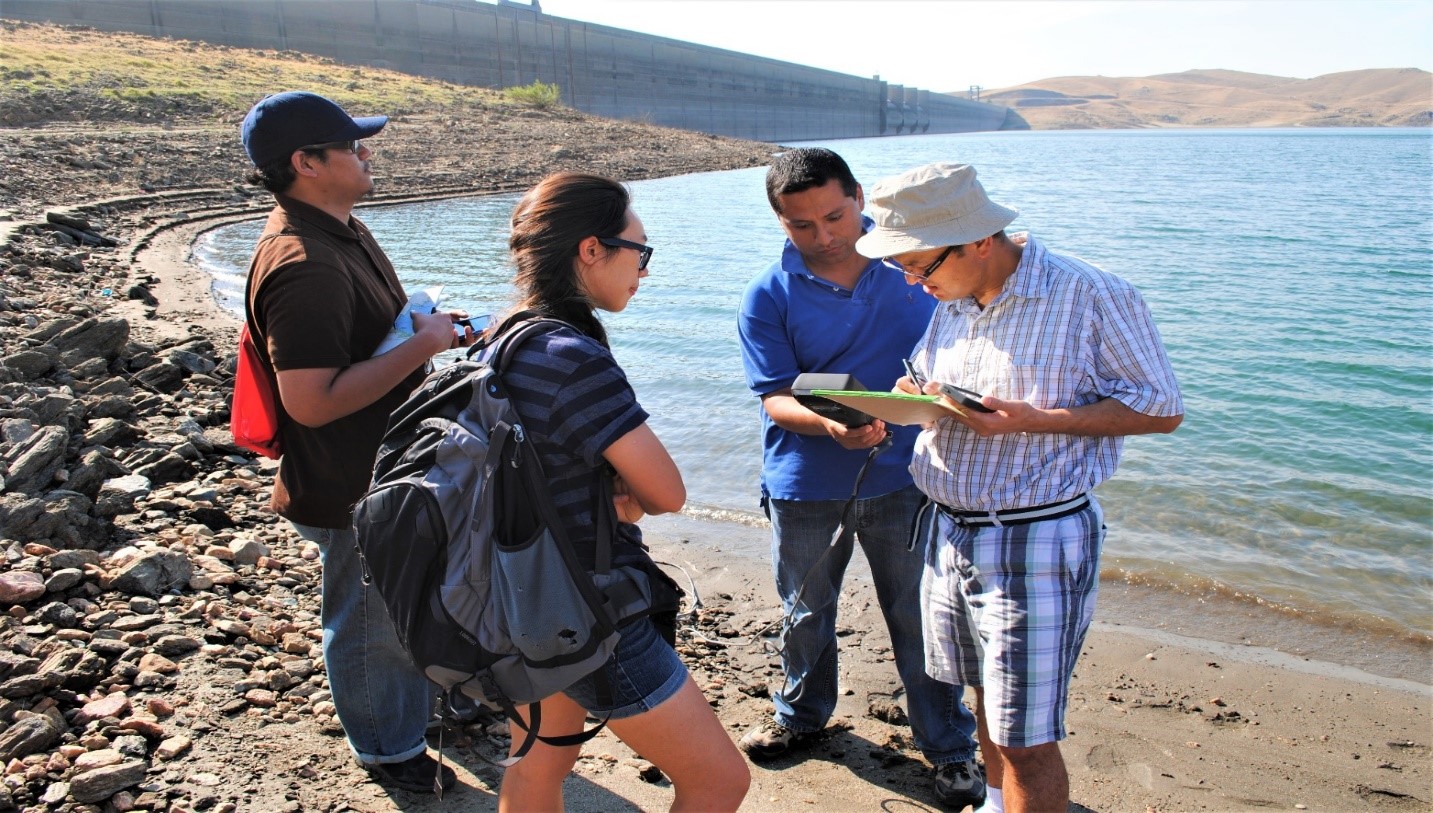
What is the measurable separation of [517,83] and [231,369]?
57597mm

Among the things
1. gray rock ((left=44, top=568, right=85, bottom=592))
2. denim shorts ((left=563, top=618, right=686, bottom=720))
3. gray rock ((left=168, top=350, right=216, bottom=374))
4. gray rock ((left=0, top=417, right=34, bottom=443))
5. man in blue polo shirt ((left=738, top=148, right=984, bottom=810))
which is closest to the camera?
denim shorts ((left=563, top=618, right=686, bottom=720))

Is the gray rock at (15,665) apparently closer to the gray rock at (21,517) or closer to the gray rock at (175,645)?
the gray rock at (175,645)

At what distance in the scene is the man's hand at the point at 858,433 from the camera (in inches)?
120

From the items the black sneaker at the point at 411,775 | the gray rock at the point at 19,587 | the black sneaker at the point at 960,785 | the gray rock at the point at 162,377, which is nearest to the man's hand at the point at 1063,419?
the black sneaker at the point at 960,785

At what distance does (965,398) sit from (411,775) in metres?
2.05

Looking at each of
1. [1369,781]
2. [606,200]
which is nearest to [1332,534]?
[1369,781]

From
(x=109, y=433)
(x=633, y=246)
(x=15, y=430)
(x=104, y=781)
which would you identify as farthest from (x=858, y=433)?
(x=109, y=433)

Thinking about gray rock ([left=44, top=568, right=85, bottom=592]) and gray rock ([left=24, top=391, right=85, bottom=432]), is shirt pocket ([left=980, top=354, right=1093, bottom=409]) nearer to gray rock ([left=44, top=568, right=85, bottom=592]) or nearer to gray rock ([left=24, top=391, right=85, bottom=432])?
gray rock ([left=44, top=568, right=85, bottom=592])

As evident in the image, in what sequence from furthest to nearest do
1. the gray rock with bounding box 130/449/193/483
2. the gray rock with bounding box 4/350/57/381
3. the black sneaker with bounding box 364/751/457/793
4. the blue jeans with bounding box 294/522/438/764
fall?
the gray rock with bounding box 4/350/57/381
the gray rock with bounding box 130/449/193/483
the black sneaker with bounding box 364/751/457/793
the blue jeans with bounding box 294/522/438/764

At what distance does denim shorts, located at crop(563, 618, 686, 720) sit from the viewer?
2.11 m

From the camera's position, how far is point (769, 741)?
12.0 feet

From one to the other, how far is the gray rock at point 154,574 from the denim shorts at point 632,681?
2.76m

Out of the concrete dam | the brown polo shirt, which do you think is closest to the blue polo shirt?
the brown polo shirt

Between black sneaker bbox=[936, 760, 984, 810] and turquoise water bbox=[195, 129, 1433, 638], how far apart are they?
3.11m
